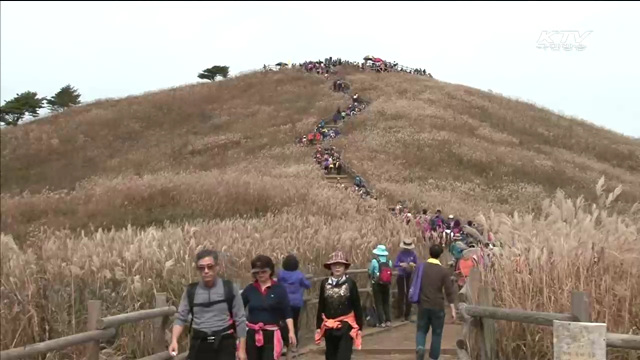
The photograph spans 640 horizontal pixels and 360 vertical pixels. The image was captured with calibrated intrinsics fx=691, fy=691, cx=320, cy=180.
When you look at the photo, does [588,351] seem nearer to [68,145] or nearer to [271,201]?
[271,201]

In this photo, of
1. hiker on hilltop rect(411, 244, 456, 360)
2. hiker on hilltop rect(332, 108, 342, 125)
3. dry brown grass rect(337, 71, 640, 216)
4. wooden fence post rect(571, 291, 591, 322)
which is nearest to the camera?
wooden fence post rect(571, 291, 591, 322)

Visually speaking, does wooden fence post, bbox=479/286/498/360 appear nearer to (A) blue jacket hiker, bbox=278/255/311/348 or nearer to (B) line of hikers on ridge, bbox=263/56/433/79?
(A) blue jacket hiker, bbox=278/255/311/348

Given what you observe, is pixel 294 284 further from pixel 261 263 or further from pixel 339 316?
pixel 261 263

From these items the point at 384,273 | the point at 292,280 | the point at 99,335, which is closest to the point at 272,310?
the point at 99,335

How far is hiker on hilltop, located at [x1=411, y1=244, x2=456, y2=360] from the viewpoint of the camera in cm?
857

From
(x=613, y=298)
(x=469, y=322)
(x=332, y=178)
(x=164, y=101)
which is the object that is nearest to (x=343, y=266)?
(x=469, y=322)

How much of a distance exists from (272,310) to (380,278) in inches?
221

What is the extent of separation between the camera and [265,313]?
664 cm

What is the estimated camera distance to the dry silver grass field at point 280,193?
707 centimetres

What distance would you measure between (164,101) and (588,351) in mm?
69012

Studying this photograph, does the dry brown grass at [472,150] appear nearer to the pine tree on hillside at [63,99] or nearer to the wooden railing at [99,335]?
the wooden railing at [99,335]

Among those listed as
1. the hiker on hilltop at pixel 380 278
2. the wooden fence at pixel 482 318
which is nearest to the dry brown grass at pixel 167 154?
the hiker on hilltop at pixel 380 278

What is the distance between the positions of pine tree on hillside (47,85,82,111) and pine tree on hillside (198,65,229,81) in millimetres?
19160

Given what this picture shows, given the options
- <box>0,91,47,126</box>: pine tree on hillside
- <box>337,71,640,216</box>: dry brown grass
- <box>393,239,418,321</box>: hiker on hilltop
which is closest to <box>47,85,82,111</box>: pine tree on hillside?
<box>0,91,47,126</box>: pine tree on hillside
